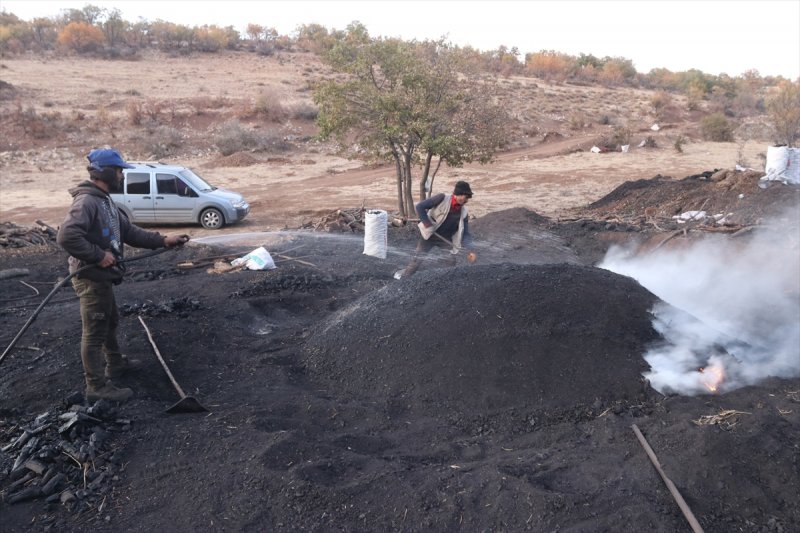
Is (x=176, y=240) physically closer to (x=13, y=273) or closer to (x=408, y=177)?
(x=13, y=273)

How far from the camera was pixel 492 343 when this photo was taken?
213 inches

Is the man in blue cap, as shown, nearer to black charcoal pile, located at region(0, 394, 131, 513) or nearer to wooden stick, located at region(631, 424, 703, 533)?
black charcoal pile, located at region(0, 394, 131, 513)

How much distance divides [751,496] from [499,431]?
1666 mm

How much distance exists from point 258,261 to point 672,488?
680 cm

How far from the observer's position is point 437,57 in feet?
43.3

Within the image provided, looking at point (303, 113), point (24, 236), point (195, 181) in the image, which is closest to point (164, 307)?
point (24, 236)

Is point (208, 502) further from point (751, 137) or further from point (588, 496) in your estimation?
point (751, 137)

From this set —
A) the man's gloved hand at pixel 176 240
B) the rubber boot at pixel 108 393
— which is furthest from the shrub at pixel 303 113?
the rubber boot at pixel 108 393

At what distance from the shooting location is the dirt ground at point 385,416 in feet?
11.6

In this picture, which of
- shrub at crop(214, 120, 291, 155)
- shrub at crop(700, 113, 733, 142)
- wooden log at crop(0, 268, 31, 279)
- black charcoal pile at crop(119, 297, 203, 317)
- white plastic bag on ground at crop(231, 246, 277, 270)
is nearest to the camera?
black charcoal pile at crop(119, 297, 203, 317)

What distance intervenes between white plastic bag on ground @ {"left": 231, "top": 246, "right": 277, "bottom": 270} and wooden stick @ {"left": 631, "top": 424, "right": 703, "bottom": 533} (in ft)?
20.1

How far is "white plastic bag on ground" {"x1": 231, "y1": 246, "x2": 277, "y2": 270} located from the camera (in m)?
9.09

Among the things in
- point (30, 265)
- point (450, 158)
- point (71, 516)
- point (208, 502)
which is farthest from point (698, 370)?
point (30, 265)

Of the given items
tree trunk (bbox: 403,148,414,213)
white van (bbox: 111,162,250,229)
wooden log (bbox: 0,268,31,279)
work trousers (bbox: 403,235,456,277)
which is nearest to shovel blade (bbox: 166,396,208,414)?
work trousers (bbox: 403,235,456,277)
